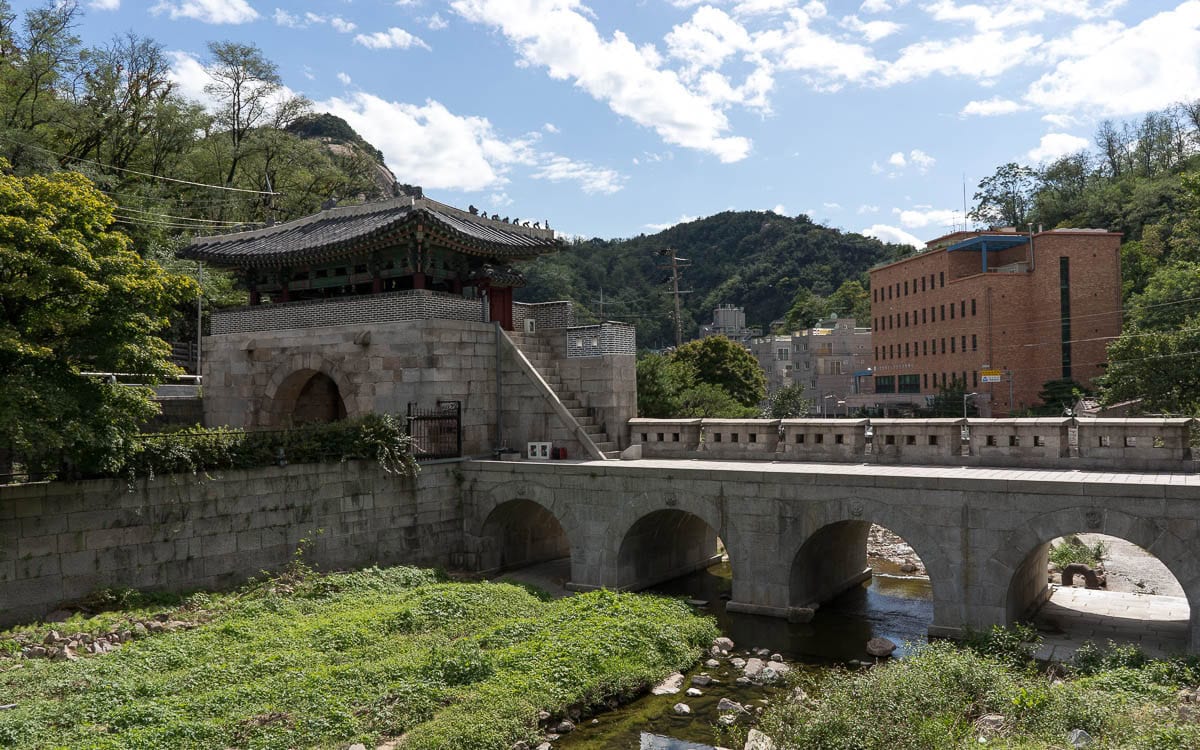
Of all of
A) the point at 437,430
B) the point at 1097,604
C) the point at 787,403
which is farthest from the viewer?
the point at 787,403

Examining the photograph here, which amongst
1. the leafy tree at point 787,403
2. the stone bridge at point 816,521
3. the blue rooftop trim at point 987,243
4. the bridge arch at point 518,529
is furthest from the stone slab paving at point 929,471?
the blue rooftop trim at point 987,243

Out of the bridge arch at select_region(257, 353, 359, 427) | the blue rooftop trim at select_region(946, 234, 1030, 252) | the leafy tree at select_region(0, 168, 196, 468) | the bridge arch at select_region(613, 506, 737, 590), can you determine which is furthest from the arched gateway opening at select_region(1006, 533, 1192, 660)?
the blue rooftop trim at select_region(946, 234, 1030, 252)

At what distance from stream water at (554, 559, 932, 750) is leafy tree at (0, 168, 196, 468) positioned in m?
10.2

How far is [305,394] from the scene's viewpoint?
2662cm

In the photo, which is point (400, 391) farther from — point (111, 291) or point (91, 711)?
point (91, 711)

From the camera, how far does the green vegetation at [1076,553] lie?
2286cm

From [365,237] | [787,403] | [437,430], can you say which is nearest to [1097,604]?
[437,430]

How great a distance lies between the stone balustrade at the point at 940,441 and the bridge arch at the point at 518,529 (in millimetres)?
3730

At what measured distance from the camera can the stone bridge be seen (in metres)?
14.1

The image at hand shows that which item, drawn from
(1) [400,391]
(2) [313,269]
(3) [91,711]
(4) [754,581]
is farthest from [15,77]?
(4) [754,581]

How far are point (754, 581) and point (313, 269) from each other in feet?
57.7

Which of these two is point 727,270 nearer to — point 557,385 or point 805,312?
point 805,312

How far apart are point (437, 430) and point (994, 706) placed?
15.2 metres

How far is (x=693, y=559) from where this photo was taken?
2314 cm
